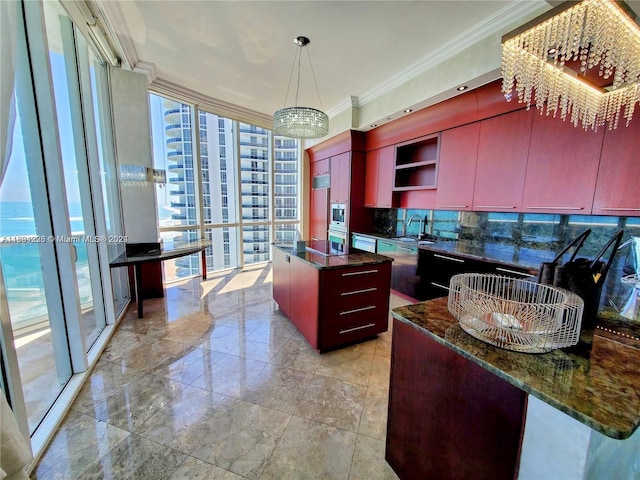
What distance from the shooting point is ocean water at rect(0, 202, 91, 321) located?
1.37m

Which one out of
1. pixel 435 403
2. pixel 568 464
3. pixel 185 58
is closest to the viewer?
pixel 568 464

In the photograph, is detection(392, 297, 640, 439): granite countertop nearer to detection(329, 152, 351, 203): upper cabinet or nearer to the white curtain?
the white curtain

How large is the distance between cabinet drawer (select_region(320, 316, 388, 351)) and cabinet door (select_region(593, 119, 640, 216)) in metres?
2.05

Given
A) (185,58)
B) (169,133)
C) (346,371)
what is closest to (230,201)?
(169,133)

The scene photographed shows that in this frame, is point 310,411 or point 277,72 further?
point 277,72

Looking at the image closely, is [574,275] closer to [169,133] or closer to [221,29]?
[221,29]

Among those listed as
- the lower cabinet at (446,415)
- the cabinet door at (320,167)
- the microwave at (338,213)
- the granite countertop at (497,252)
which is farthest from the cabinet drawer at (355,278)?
the cabinet door at (320,167)

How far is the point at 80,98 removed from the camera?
2344 millimetres

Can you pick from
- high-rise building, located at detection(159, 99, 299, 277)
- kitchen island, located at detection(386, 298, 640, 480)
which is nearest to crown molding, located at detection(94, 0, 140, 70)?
high-rise building, located at detection(159, 99, 299, 277)

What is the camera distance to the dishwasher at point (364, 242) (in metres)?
4.20

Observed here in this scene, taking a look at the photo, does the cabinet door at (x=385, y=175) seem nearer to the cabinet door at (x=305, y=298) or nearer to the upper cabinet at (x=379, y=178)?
the upper cabinet at (x=379, y=178)

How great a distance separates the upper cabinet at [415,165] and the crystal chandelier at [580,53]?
187 cm

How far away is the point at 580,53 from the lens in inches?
57.6

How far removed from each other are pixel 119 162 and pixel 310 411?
3.56m
